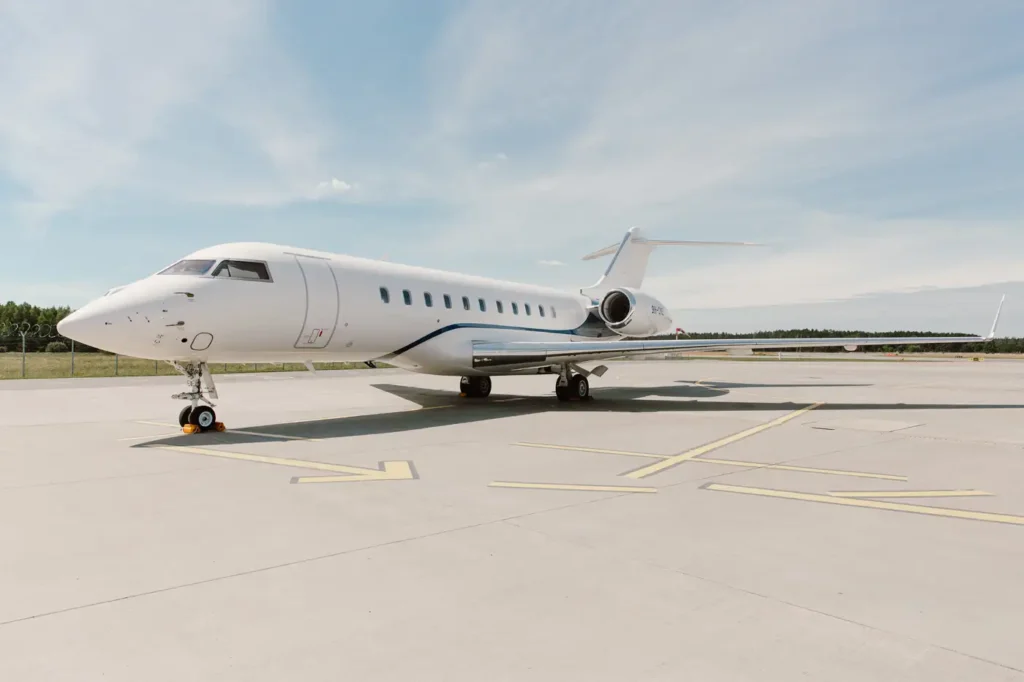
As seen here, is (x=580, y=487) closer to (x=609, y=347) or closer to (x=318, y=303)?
(x=318, y=303)

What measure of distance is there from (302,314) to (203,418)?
8.14ft

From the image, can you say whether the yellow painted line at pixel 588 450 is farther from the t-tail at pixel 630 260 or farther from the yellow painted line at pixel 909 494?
the t-tail at pixel 630 260

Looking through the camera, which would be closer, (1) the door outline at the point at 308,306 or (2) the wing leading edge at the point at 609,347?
(1) the door outline at the point at 308,306

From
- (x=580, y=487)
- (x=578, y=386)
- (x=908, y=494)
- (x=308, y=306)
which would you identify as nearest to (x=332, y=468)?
(x=580, y=487)

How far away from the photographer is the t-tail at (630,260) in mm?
22798

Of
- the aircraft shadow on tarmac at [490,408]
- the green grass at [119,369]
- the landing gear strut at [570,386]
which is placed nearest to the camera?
the aircraft shadow on tarmac at [490,408]

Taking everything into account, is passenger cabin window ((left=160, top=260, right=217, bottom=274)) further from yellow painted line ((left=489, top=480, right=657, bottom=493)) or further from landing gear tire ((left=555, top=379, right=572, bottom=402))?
landing gear tire ((left=555, top=379, right=572, bottom=402))

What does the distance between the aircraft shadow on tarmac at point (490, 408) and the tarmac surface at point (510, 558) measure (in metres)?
0.69

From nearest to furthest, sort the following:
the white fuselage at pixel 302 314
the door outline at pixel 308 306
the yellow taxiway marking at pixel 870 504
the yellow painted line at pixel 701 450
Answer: the yellow taxiway marking at pixel 870 504 → the yellow painted line at pixel 701 450 → the white fuselage at pixel 302 314 → the door outline at pixel 308 306

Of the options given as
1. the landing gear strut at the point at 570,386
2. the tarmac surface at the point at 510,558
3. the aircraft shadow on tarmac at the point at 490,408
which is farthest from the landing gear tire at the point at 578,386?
the tarmac surface at the point at 510,558

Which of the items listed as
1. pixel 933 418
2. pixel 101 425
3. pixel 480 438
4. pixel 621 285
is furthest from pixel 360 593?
pixel 621 285

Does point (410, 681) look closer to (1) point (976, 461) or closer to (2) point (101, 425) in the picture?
(1) point (976, 461)

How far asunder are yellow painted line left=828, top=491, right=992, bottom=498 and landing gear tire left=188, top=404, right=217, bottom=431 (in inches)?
365

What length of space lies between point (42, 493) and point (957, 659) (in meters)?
7.30
